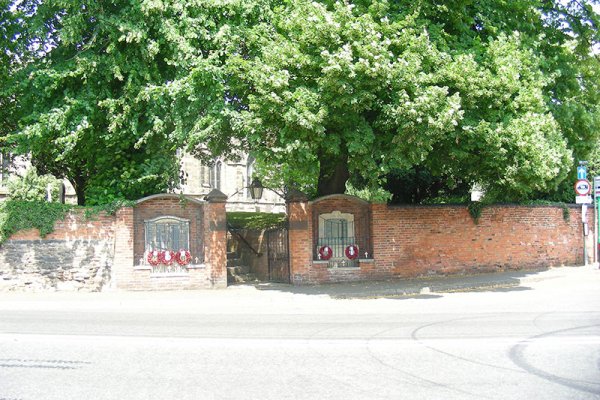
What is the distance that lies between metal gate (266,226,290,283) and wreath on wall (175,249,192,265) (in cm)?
301

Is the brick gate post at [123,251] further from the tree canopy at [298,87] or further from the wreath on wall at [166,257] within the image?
the tree canopy at [298,87]

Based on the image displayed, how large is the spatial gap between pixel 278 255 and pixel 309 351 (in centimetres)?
1177

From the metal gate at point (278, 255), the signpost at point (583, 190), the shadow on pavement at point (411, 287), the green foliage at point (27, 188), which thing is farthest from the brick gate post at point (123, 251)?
the green foliage at point (27, 188)

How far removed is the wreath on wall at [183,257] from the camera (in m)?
18.4

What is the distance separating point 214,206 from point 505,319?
32.3 feet

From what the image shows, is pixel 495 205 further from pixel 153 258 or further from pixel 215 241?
pixel 153 258

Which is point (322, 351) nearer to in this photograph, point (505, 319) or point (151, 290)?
point (505, 319)

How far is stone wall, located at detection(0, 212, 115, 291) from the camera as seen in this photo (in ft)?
57.8

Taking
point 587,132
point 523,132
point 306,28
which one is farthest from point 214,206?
point 587,132

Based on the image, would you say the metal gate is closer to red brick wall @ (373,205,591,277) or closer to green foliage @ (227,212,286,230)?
green foliage @ (227,212,286,230)

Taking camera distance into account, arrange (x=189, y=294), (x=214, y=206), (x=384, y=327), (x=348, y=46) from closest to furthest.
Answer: (x=384, y=327) < (x=348, y=46) < (x=189, y=294) < (x=214, y=206)

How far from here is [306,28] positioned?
1438 cm

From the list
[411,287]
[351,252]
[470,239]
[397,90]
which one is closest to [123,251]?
[351,252]

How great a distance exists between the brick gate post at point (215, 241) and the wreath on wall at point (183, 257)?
50 centimetres
